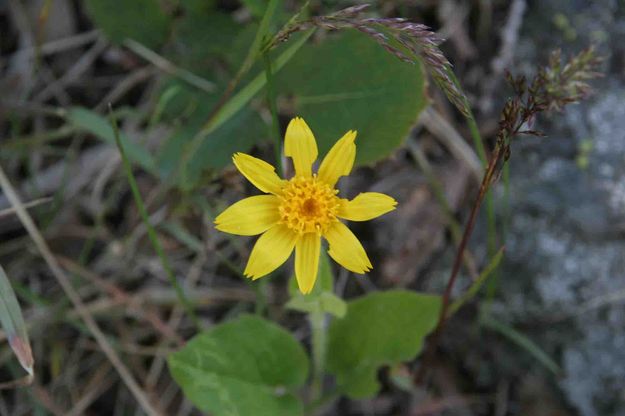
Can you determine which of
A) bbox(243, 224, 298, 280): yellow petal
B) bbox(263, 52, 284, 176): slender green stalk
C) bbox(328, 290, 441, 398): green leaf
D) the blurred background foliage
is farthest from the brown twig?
bbox(263, 52, 284, 176): slender green stalk

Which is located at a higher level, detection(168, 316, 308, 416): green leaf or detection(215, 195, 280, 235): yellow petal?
detection(215, 195, 280, 235): yellow petal

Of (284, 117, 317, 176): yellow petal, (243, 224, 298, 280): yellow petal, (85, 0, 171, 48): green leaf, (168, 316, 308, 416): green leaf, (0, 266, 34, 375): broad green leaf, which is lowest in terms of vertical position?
(168, 316, 308, 416): green leaf

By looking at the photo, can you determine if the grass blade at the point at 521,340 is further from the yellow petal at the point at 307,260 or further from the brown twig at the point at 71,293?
the brown twig at the point at 71,293

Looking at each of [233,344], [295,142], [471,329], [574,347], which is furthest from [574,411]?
[295,142]

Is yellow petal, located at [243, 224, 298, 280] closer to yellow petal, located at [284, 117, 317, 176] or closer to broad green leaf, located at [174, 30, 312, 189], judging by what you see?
yellow petal, located at [284, 117, 317, 176]

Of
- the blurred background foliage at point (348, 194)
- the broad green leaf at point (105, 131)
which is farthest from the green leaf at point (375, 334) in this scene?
the broad green leaf at point (105, 131)

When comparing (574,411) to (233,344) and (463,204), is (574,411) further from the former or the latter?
(233,344)

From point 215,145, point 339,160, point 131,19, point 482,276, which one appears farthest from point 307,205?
point 131,19
